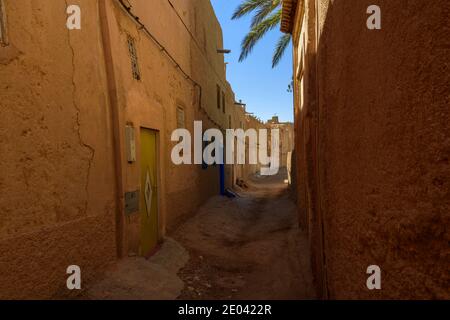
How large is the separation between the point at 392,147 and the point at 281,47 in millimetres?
11056

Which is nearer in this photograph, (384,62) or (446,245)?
(446,245)

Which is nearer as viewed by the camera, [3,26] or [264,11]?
[3,26]

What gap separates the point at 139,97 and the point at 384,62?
4173 mm

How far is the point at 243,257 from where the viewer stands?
6398mm

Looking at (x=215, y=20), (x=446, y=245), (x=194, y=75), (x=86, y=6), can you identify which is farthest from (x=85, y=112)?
(x=215, y=20)

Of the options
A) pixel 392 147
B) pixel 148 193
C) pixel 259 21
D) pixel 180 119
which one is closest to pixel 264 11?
pixel 259 21

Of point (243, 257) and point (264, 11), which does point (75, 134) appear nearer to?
point (243, 257)

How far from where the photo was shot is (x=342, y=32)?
2.78m

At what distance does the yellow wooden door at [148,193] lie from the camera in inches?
218

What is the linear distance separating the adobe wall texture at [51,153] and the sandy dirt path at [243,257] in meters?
1.57

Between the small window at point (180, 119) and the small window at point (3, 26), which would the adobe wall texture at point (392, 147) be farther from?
the small window at point (180, 119)

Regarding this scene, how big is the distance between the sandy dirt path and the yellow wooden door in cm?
72

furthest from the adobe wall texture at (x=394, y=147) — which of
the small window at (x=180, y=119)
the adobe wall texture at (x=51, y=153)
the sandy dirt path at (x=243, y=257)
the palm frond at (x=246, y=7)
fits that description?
the palm frond at (x=246, y=7)

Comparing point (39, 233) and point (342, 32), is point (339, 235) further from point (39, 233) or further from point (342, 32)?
point (39, 233)
